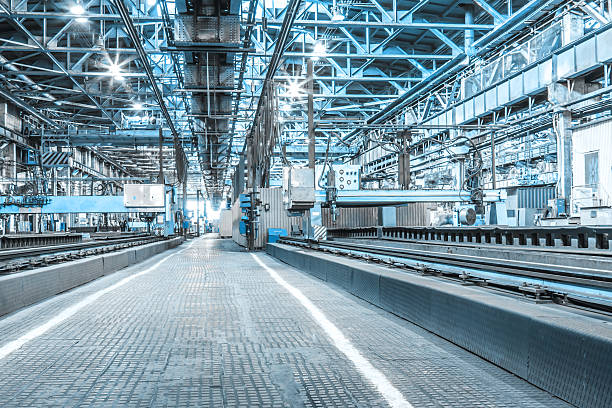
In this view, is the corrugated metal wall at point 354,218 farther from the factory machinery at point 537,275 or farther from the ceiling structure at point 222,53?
the factory machinery at point 537,275

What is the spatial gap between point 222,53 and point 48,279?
10.7 metres

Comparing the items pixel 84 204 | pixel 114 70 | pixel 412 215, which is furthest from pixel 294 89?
pixel 84 204

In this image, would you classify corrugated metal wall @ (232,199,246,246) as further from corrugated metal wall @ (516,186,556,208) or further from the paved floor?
the paved floor

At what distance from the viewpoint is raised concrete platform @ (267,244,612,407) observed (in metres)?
3.06

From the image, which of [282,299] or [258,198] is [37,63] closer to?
[258,198]

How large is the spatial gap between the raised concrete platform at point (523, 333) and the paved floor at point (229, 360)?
134 mm

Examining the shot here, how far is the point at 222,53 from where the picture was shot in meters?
16.8

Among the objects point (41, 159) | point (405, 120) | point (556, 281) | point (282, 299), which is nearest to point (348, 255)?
point (282, 299)

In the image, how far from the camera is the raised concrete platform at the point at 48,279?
6.66 metres

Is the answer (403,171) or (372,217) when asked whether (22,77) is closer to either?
(403,171)

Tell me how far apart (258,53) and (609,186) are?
531 inches

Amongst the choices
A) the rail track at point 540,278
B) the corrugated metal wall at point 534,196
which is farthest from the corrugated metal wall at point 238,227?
the rail track at point 540,278

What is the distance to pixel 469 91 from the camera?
22.6 meters

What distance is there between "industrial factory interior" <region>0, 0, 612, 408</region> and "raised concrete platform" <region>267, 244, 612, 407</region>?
0.02m
